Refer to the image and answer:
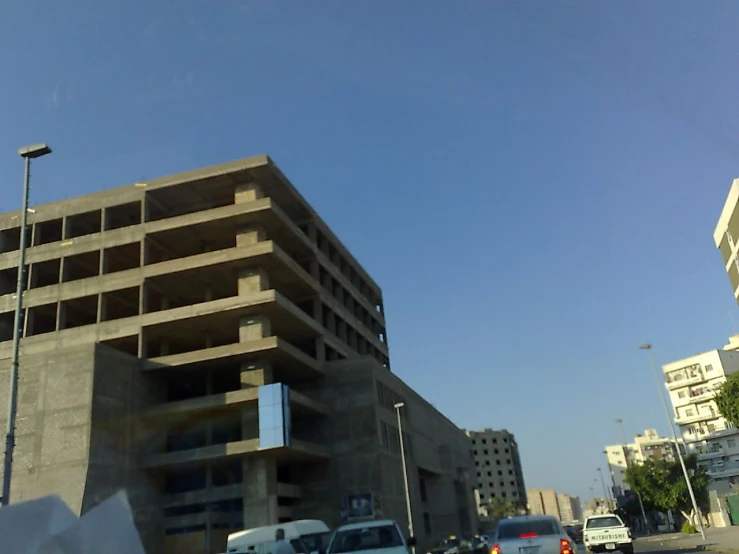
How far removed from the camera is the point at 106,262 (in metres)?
49.9

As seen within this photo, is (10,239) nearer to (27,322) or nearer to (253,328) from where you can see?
(27,322)

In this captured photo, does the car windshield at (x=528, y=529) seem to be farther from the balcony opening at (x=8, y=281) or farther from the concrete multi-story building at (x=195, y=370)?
the balcony opening at (x=8, y=281)

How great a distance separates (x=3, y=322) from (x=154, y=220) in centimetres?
1423

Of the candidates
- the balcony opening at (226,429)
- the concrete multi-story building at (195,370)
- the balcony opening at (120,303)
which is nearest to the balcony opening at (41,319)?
the concrete multi-story building at (195,370)

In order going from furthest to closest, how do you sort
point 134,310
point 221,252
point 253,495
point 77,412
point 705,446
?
1. point 705,446
2. point 134,310
3. point 221,252
4. point 253,495
5. point 77,412

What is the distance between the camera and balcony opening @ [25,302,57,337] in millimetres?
50000

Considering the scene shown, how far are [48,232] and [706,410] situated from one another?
271 feet

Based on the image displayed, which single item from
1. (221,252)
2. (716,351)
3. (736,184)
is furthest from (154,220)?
(716,351)

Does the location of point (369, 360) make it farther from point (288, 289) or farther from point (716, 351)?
point (716, 351)

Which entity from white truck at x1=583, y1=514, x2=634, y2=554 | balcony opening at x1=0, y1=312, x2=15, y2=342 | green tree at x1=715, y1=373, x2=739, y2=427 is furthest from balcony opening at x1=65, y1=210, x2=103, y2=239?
green tree at x1=715, y1=373, x2=739, y2=427

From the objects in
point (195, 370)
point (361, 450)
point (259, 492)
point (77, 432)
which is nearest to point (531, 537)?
point (259, 492)

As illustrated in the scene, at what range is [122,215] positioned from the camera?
53.7 m

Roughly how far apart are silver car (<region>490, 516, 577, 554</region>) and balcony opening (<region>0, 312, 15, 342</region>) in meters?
48.5

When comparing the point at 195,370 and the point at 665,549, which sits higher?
the point at 195,370
